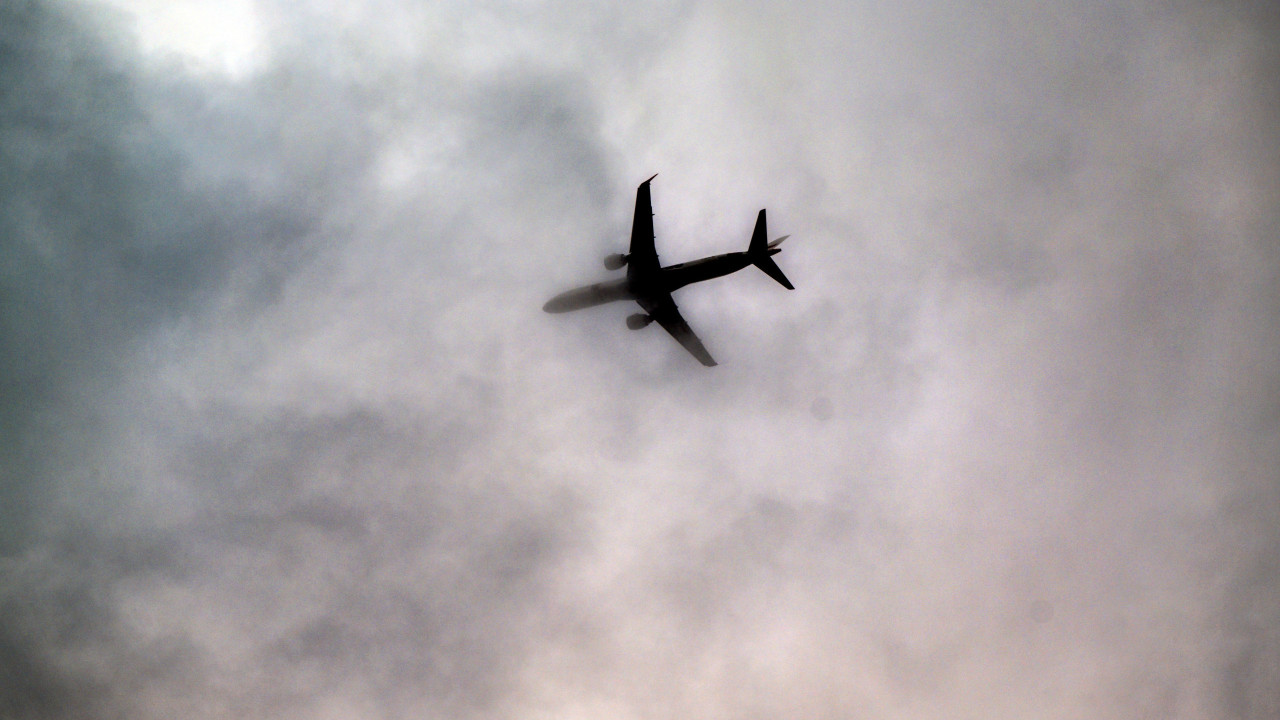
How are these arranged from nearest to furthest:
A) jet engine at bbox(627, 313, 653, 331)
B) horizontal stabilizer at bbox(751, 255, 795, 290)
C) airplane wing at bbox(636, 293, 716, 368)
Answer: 1. horizontal stabilizer at bbox(751, 255, 795, 290)
2. jet engine at bbox(627, 313, 653, 331)
3. airplane wing at bbox(636, 293, 716, 368)

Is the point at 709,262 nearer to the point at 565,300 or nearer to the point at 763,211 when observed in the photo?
the point at 763,211

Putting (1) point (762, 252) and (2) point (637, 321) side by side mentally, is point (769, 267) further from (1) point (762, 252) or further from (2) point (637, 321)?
(2) point (637, 321)

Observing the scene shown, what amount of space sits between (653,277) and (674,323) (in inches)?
267

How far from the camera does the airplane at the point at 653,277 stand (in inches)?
2421

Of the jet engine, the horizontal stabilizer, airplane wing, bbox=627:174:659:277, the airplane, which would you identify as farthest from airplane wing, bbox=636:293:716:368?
the horizontal stabilizer

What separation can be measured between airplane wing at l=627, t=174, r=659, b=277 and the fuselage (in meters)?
0.52

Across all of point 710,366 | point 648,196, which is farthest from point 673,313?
point 648,196

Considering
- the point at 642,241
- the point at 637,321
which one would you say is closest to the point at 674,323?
the point at 637,321

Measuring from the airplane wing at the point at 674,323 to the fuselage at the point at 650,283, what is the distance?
51.0 inches

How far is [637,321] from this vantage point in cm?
6688

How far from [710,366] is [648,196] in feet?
63.5

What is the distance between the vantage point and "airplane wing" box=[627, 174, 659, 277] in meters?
61.6

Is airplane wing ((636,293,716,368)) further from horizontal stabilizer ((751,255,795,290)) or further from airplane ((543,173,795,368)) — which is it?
horizontal stabilizer ((751,255,795,290))

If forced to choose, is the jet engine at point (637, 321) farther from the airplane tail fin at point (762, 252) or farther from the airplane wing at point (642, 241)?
the airplane tail fin at point (762, 252)
